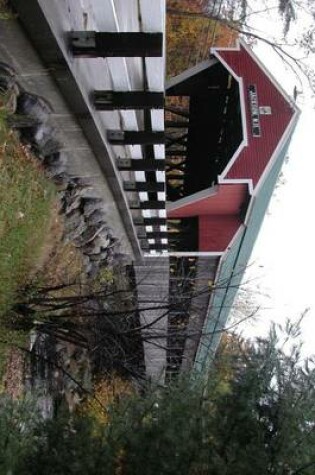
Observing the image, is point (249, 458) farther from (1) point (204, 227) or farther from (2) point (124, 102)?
(1) point (204, 227)

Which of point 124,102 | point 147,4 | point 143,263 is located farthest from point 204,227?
point 147,4

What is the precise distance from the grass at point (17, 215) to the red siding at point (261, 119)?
3779 mm

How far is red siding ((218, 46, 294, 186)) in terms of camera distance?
9930 millimetres

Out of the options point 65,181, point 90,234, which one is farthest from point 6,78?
point 90,234

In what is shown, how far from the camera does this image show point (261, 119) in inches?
403

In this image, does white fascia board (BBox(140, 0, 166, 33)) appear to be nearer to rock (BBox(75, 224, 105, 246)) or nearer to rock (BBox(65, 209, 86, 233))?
rock (BBox(65, 209, 86, 233))

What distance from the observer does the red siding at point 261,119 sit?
9.93m

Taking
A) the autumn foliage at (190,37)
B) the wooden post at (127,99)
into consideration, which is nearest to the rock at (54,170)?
the wooden post at (127,99)

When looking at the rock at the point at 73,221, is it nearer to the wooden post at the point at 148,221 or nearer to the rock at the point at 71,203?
the rock at the point at 71,203

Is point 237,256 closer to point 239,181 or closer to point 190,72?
point 239,181

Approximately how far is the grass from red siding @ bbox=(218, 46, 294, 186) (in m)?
3.78

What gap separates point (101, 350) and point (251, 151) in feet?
13.3

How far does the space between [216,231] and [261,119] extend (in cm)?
214

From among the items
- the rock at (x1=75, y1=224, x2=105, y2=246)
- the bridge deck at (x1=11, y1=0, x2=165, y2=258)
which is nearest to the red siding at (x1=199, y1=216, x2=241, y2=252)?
the rock at (x1=75, y1=224, x2=105, y2=246)
